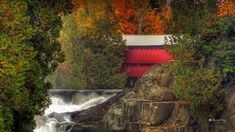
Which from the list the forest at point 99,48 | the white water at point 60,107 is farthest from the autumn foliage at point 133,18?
the white water at point 60,107

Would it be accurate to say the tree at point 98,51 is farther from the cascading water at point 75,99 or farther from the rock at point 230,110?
the rock at point 230,110

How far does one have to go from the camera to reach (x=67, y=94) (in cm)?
4634

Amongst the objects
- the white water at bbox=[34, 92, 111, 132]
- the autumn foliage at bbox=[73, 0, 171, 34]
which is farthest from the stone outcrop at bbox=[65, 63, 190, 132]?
the autumn foliage at bbox=[73, 0, 171, 34]

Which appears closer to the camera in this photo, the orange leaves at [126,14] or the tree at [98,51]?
the tree at [98,51]

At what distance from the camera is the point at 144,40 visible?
4984 cm

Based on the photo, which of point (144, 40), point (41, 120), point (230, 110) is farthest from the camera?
point (144, 40)

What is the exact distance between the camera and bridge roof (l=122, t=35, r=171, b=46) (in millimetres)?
49406

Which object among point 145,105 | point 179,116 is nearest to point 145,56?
point 145,105

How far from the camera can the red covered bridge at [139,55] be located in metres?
49.8

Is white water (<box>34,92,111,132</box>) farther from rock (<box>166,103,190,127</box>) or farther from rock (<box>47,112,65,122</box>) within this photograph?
rock (<box>166,103,190,127</box>)

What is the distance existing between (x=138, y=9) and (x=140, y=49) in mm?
3524

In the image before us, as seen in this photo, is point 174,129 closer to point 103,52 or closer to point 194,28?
point 194,28

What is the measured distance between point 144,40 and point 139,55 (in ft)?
4.60

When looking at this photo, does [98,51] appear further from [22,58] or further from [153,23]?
[22,58]
